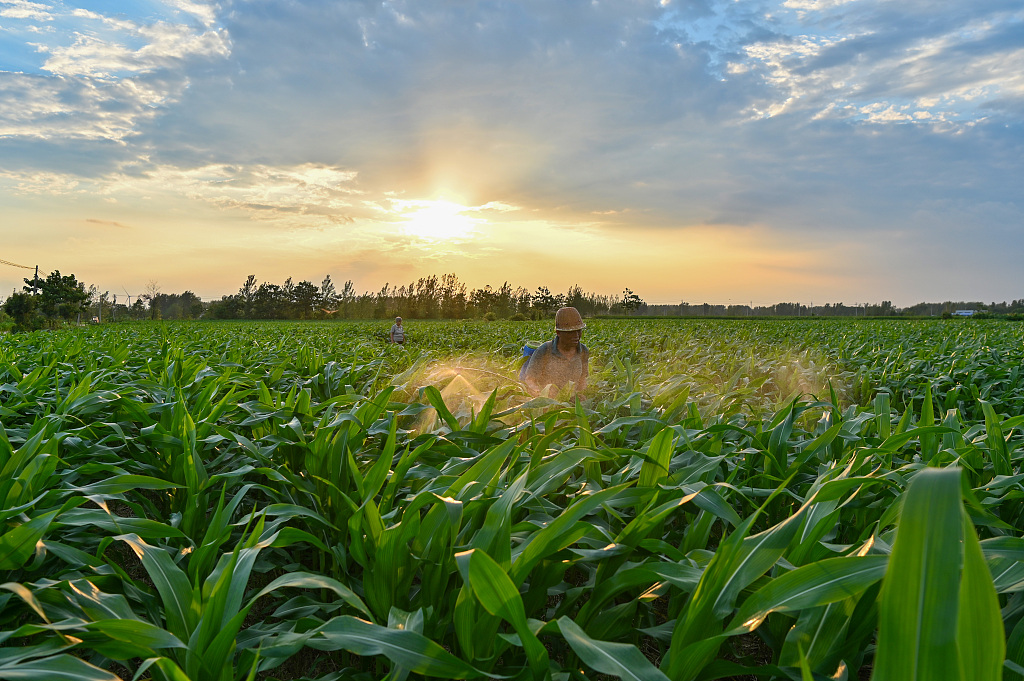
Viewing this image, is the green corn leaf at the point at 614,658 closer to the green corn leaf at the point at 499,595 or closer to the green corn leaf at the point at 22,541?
the green corn leaf at the point at 499,595

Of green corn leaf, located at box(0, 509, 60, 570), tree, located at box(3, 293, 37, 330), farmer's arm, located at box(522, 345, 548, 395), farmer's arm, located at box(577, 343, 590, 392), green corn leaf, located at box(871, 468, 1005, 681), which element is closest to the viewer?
green corn leaf, located at box(871, 468, 1005, 681)

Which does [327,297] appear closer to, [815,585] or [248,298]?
[248,298]

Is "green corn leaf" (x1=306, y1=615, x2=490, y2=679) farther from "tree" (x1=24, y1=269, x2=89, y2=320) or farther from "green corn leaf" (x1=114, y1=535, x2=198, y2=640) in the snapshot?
"tree" (x1=24, y1=269, x2=89, y2=320)

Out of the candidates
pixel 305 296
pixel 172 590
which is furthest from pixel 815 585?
pixel 305 296

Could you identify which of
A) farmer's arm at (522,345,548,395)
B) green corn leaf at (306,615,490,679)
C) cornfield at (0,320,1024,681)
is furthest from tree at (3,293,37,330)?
green corn leaf at (306,615,490,679)

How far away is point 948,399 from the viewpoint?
312 cm

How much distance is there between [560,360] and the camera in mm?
5145

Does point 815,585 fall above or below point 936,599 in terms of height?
below

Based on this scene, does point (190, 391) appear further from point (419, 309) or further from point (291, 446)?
point (419, 309)

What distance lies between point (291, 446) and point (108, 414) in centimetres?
130

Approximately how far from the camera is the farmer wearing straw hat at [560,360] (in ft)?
16.5

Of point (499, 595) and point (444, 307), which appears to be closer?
point (499, 595)

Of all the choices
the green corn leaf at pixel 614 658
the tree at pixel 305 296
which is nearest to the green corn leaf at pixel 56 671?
the green corn leaf at pixel 614 658

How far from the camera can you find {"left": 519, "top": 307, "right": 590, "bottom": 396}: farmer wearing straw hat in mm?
5043
